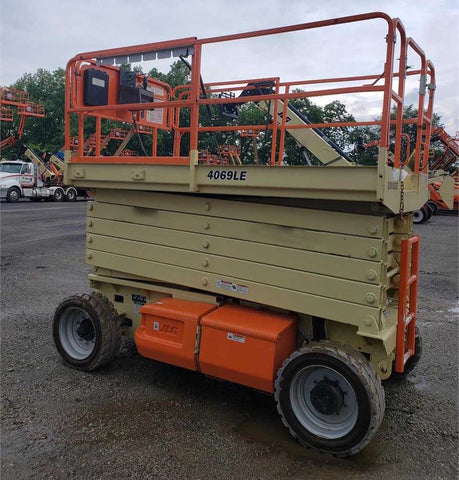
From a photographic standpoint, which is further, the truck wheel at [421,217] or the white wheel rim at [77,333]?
the truck wheel at [421,217]

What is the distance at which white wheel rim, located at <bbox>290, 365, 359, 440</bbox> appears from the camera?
10.9ft

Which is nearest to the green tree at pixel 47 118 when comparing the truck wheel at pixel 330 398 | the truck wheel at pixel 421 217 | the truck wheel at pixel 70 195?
the truck wheel at pixel 70 195

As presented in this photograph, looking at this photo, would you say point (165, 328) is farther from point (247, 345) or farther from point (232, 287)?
point (247, 345)

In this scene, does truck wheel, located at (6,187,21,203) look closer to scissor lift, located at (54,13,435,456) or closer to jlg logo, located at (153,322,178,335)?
scissor lift, located at (54,13,435,456)

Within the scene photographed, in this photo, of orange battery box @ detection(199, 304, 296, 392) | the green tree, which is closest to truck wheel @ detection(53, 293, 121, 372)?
orange battery box @ detection(199, 304, 296, 392)

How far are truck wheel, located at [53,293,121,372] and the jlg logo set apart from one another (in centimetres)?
64

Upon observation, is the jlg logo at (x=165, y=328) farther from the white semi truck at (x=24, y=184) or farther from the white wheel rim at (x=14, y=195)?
the white wheel rim at (x=14, y=195)

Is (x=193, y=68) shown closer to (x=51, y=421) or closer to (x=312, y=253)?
(x=312, y=253)

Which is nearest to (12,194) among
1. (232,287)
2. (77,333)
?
(77,333)

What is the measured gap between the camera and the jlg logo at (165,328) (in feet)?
12.8

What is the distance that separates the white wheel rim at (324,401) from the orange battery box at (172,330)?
35.0 inches

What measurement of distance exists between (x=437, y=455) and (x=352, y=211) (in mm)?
1842

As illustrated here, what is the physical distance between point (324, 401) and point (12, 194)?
23.8m

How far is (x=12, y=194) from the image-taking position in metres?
23.8
